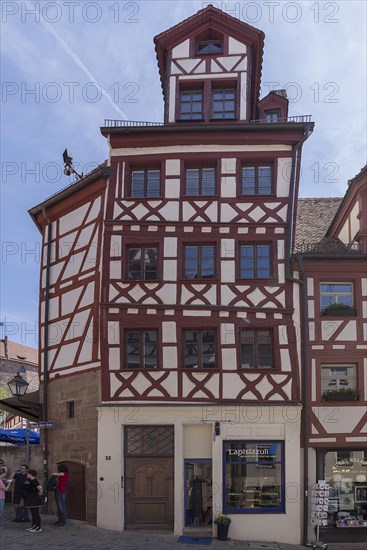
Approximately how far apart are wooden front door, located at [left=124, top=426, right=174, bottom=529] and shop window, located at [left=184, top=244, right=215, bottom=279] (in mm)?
4849

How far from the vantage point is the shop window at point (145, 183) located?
2278 centimetres

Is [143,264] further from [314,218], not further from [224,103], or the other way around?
[314,218]

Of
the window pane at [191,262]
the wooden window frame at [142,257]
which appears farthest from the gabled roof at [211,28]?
the wooden window frame at [142,257]

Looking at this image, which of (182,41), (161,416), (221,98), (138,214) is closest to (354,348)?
(161,416)

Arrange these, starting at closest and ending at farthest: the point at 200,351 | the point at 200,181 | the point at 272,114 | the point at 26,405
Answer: the point at 200,351 → the point at 200,181 → the point at 26,405 → the point at 272,114

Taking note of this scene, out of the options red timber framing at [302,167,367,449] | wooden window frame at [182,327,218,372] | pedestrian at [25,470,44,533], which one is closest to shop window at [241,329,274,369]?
wooden window frame at [182,327,218,372]

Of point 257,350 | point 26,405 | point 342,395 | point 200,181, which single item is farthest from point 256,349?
point 26,405

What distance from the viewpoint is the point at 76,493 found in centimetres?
2188

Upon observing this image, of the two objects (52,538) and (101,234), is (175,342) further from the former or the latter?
(52,538)

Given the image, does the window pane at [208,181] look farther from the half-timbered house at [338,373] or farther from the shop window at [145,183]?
the half-timbered house at [338,373]

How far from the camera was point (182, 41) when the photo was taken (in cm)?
2427

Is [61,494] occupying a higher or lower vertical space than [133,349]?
Answer: lower

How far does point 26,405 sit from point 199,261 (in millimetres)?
8420

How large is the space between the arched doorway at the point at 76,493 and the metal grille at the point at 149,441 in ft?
6.06
